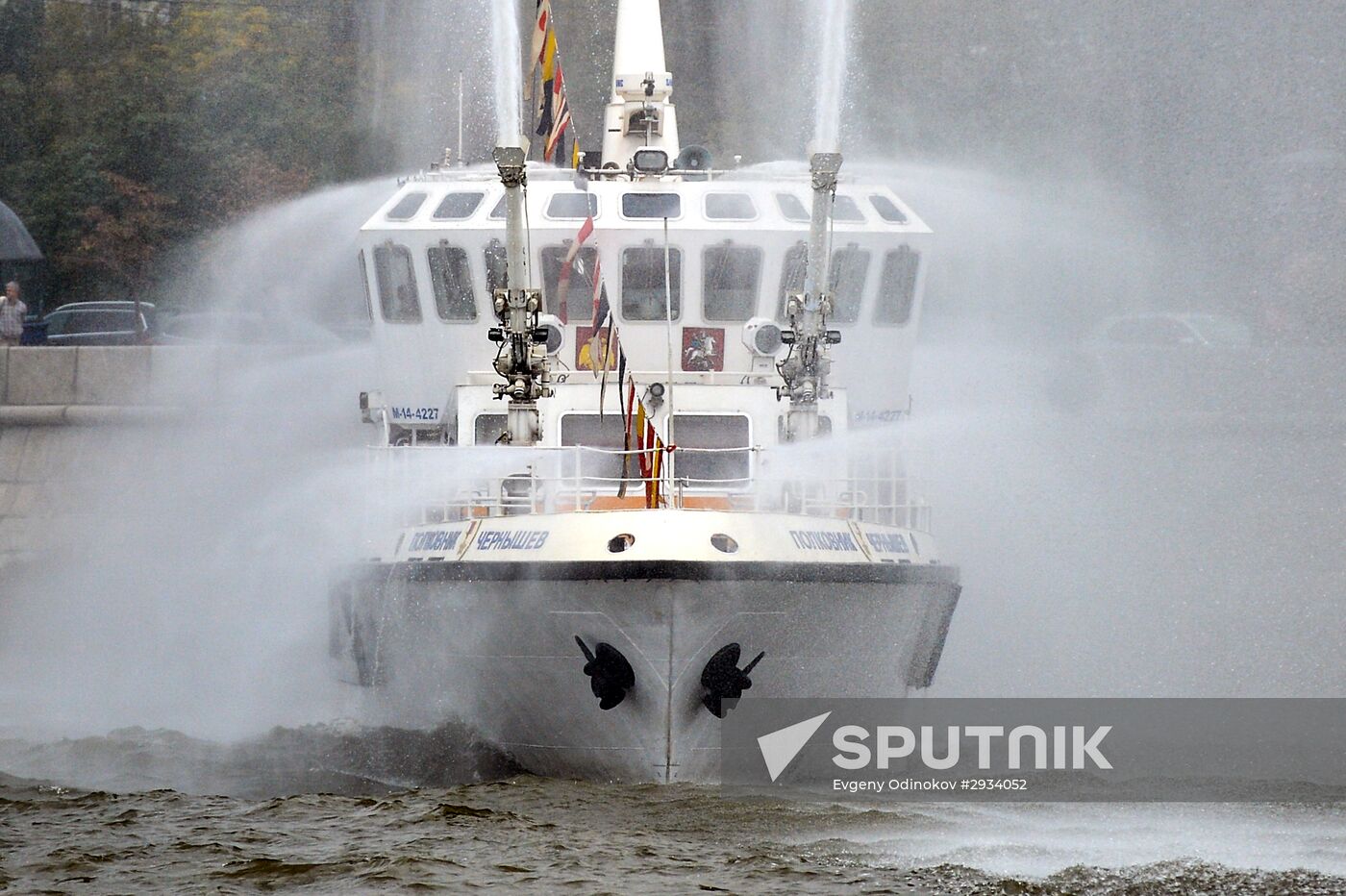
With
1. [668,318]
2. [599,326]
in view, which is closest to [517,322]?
[599,326]

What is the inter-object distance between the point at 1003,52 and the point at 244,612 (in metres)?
26.8

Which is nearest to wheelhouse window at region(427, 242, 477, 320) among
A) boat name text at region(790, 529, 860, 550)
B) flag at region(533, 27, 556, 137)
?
flag at region(533, 27, 556, 137)

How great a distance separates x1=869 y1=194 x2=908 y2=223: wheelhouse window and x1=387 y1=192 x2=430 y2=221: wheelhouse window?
4.99 meters

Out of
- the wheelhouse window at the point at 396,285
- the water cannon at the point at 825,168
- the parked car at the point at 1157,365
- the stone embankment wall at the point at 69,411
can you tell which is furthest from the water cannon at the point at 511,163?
the parked car at the point at 1157,365

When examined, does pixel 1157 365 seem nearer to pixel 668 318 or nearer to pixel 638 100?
pixel 638 100

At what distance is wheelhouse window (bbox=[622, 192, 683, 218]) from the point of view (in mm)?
20625

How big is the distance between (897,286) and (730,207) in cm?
203

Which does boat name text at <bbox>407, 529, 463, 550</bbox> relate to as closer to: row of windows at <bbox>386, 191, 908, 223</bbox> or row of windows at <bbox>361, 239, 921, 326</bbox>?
row of windows at <bbox>361, 239, 921, 326</bbox>

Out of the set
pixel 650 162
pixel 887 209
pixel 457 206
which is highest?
pixel 650 162

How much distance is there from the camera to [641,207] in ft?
68.0

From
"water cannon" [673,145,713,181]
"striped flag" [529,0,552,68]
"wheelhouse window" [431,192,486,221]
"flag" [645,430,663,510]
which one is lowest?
"flag" [645,430,663,510]

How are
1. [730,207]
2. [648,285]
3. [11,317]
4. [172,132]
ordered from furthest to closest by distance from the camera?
[172,132] → [11,317] → [730,207] → [648,285]

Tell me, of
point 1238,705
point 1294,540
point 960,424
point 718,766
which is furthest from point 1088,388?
point 718,766

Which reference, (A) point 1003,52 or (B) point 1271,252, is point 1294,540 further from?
(A) point 1003,52
